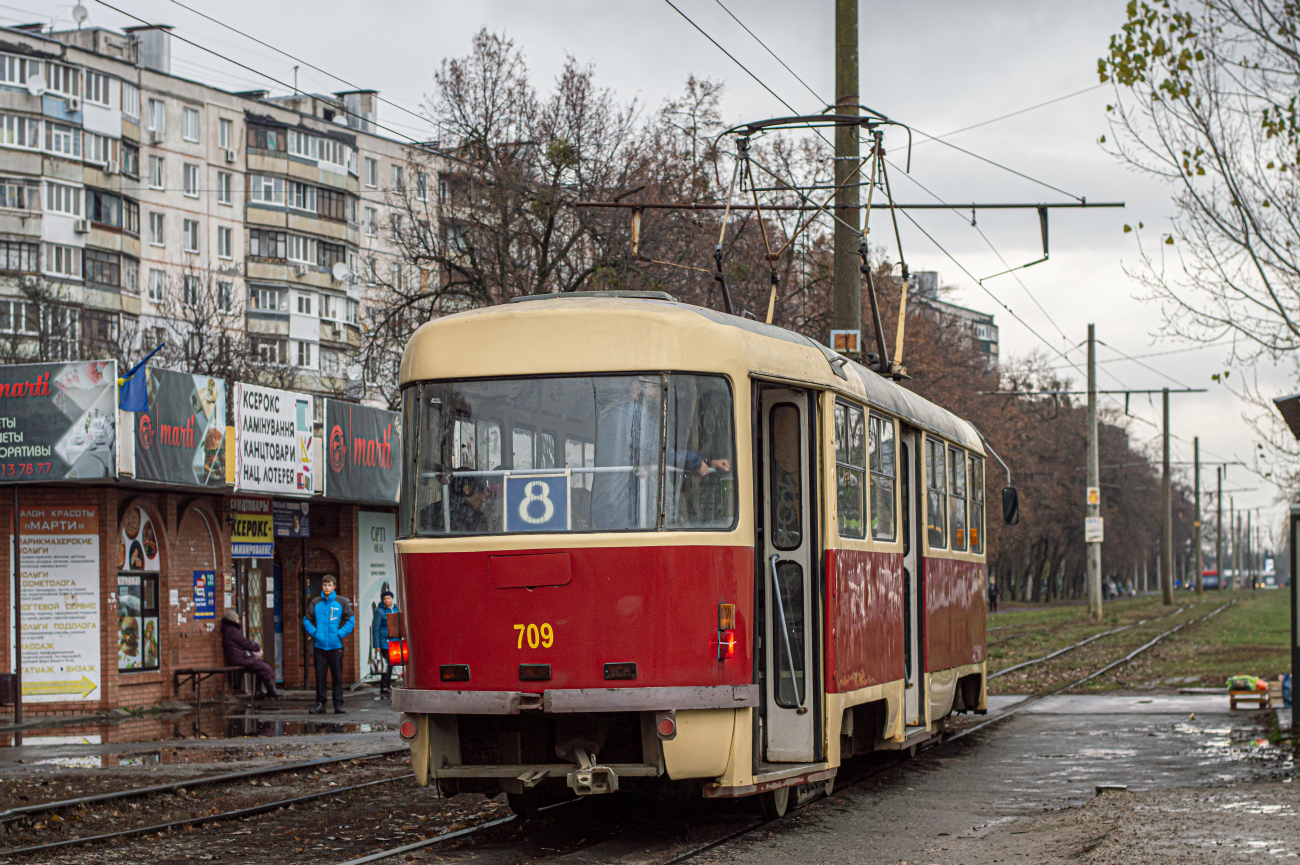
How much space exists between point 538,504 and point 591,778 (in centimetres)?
158

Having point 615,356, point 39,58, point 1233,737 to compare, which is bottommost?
point 1233,737

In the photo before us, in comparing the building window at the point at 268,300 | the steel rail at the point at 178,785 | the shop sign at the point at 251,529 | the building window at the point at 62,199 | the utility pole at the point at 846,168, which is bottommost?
the steel rail at the point at 178,785

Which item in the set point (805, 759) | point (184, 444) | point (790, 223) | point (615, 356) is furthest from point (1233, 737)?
point (790, 223)

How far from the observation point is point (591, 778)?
9289mm

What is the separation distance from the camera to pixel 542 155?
2933cm

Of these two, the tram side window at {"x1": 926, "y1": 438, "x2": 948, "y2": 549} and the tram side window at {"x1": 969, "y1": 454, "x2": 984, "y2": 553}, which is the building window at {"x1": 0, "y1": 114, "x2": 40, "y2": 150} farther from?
the tram side window at {"x1": 926, "y1": 438, "x2": 948, "y2": 549}

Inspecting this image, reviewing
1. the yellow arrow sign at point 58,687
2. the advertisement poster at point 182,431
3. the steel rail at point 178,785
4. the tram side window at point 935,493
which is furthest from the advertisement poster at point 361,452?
the tram side window at point 935,493

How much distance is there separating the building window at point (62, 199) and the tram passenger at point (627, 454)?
54612 millimetres

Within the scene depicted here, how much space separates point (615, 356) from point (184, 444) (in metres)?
14.2

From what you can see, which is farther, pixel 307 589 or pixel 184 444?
pixel 307 589

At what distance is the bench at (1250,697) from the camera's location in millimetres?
20236

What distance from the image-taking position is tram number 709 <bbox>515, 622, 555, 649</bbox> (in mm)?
9359

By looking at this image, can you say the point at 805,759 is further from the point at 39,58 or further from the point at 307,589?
the point at 39,58

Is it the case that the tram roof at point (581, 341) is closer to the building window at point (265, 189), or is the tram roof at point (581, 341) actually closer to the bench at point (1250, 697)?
the bench at point (1250, 697)
